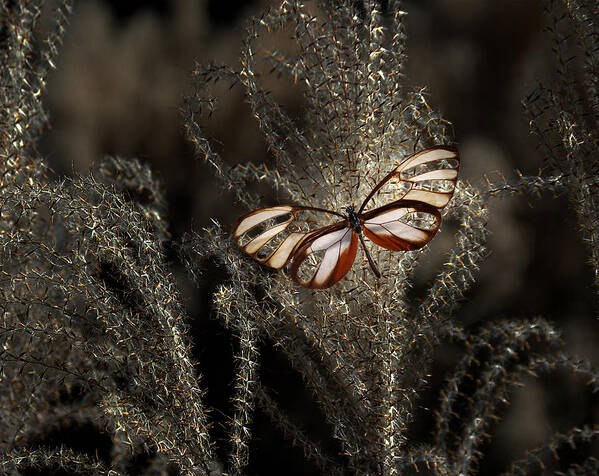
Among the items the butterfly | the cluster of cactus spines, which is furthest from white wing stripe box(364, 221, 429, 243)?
the cluster of cactus spines

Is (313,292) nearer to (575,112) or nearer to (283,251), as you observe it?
(283,251)

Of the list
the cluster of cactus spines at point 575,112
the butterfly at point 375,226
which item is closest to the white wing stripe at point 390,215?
the butterfly at point 375,226

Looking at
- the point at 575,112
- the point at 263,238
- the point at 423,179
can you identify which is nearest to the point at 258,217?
the point at 263,238

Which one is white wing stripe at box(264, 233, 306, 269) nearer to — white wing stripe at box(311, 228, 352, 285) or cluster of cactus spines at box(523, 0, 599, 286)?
white wing stripe at box(311, 228, 352, 285)

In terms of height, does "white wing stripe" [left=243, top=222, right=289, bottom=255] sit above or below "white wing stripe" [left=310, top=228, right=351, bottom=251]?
above

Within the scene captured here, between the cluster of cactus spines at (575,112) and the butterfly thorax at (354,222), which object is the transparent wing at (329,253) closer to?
the butterfly thorax at (354,222)

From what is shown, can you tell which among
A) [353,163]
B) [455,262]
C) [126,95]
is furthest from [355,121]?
[126,95]

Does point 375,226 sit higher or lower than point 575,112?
lower

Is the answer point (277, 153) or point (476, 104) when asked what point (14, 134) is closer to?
point (277, 153)
